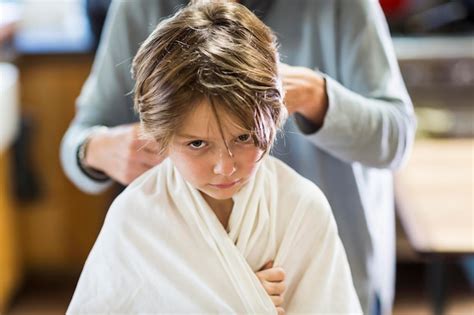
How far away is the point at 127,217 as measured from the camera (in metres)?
0.79

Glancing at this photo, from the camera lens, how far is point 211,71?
25.8 inches

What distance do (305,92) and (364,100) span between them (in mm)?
96

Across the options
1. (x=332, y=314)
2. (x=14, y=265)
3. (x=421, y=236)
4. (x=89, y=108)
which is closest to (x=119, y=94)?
(x=89, y=108)

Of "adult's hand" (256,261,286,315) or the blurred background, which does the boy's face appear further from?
the blurred background

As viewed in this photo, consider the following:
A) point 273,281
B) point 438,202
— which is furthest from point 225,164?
point 438,202

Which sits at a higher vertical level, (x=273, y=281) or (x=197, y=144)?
(x=197, y=144)

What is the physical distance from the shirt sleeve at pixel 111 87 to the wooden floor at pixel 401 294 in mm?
1210

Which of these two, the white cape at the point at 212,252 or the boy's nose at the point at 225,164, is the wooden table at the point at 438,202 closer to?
the white cape at the point at 212,252

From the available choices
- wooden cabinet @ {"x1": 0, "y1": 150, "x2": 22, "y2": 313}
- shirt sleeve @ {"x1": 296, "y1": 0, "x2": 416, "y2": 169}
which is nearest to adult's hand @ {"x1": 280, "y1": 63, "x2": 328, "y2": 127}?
shirt sleeve @ {"x1": 296, "y1": 0, "x2": 416, "y2": 169}

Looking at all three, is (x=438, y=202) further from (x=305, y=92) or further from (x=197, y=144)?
(x=197, y=144)

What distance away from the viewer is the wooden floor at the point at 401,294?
2.19m

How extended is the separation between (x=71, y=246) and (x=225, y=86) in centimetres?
190

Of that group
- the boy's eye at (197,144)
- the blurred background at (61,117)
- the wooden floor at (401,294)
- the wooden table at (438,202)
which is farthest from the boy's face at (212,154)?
the wooden floor at (401,294)

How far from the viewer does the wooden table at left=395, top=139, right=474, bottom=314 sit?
4.91 feet
